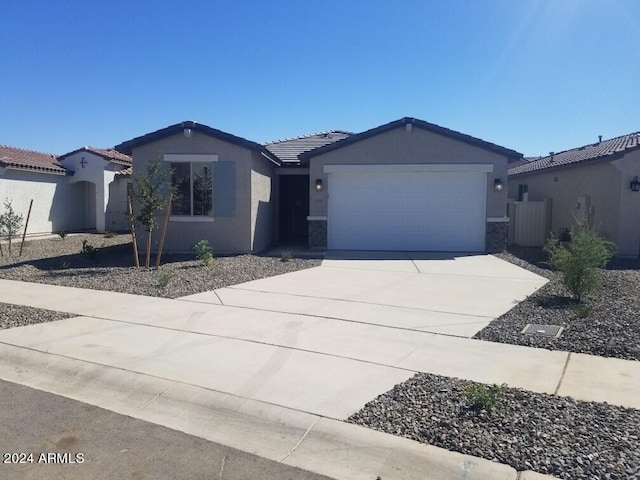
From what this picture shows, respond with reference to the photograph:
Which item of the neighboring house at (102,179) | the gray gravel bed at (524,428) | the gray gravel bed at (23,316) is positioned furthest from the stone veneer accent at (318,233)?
the gray gravel bed at (524,428)

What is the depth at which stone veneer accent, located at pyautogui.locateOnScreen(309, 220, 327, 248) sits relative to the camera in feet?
53.0

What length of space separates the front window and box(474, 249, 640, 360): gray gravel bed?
374 inches

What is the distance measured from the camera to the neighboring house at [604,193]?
14789 millimetres

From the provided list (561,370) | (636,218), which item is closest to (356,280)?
(561,370)

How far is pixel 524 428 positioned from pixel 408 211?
12379 mm

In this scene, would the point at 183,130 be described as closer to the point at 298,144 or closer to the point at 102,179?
the point at 298,144

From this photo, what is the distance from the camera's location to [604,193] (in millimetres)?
15648

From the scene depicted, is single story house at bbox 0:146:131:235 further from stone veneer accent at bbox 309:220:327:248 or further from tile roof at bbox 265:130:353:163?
stone veneer accent at bbox 309:220:327:248

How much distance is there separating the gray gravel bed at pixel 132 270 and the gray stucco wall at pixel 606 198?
902cm

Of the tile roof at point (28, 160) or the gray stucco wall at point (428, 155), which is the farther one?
the tile roof at point (28, 160)

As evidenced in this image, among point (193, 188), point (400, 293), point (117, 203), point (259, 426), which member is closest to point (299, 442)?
point (259, 426)

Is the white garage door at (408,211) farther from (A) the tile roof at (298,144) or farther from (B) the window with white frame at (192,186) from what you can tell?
(B) the window with white frame at (192,186)

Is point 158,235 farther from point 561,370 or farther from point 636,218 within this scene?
point 636,218

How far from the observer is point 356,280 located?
10.9m
